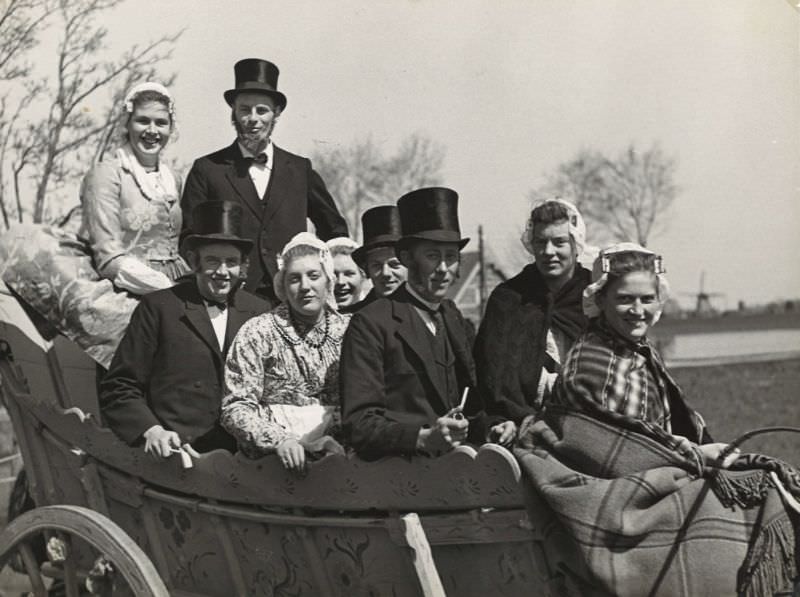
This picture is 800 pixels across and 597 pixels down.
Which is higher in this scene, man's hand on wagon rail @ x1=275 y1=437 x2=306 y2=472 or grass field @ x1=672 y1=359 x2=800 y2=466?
man's hand on wagon rail @ x1=275 y1=437 x2=306 y2=472

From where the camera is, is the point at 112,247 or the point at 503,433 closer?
the point at 503,433

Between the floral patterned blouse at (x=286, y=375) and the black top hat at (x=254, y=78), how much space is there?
1.13m

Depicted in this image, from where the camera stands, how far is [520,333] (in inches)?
148

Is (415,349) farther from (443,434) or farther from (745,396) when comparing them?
(745,396)

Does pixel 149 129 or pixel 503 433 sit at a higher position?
pixel 149 129

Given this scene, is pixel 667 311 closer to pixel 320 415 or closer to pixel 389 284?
pixel 389 284

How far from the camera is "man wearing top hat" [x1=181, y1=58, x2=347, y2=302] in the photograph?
4.58 metres

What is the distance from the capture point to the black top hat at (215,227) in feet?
12.8

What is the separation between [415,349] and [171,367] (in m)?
0.94

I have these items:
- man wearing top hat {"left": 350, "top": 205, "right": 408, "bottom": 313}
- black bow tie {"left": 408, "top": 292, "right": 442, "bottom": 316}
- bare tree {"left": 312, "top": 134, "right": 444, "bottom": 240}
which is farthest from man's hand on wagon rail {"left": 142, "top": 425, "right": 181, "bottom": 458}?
bare tree {"left": 312, "top": 134, "right": 444, "bottom": 240}

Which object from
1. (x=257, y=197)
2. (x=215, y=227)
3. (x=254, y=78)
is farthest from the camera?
(x=257, y=197)

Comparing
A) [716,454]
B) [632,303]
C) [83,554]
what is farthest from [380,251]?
[716,454]

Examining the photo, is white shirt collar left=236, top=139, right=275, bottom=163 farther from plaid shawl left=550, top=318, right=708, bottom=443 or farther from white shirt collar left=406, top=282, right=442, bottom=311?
plaid shawl left=550, top=318, right=708, bottom=443

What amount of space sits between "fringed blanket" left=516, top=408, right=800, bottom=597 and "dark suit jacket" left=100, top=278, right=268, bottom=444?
4.75 feet
